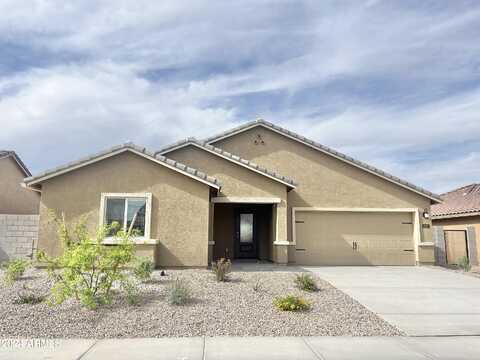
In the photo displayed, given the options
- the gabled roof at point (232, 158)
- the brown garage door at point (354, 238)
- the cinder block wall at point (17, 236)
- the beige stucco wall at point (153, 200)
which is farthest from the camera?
the brown garage door at point (354, 238)

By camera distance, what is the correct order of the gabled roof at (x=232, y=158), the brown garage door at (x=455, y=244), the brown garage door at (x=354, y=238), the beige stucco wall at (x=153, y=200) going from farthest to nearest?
1. the brown garage door at (x=455, y=244)
2. the brown garage door at (x=354, y=238)
3. the gabled roof at (x=232, y=158)
4. the beige stucco wall at (x=153, y=200)

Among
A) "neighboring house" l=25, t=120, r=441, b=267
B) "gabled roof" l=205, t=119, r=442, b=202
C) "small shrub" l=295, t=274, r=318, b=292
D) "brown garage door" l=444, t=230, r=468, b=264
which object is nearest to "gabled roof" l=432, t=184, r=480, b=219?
"brown garage door" l=444, t=230, r=468, b=264

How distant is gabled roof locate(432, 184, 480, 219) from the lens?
18.6m

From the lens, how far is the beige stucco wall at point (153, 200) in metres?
12.0

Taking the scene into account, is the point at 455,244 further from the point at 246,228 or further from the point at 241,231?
the point at 241,231

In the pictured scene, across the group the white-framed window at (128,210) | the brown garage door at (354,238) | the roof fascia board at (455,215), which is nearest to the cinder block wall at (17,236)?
the white-framed window at (128,210)

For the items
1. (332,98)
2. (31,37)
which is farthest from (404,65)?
(31,37)

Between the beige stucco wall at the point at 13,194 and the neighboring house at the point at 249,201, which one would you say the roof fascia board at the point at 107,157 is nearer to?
the neighboring house at the point at 249,201

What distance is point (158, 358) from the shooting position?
17.1 feet

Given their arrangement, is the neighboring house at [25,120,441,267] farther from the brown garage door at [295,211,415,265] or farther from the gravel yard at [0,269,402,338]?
the gravel yard at [0,269,402,338]

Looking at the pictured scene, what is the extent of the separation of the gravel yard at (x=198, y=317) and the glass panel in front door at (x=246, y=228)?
8.28 metres

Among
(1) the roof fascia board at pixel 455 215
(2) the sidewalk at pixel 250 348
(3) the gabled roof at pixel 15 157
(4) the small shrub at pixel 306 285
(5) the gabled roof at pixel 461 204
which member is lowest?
(2) the sidewalk at pixel 250 348

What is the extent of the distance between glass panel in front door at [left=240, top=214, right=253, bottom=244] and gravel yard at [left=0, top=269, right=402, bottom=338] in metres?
8.28

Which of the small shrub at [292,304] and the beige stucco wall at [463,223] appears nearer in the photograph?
the small shrub at [292,304]
